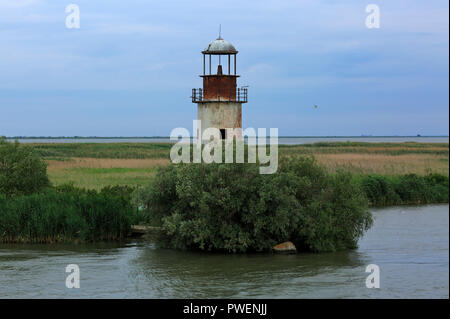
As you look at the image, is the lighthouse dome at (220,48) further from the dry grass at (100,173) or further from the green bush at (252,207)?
the dry grass at (100,173)

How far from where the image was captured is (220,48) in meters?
30.1

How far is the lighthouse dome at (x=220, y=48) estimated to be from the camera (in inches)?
1184

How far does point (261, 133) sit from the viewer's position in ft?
98.1

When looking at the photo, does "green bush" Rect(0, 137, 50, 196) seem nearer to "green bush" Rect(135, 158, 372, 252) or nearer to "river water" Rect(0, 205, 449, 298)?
"river water" Rect(0, 205, 449, 298)

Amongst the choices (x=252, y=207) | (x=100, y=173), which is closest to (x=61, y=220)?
(x=252, y=207)

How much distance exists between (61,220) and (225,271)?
800 centimetres

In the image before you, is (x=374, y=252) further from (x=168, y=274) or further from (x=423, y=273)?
(x=168, y=274)

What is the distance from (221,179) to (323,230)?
4205 millimetres

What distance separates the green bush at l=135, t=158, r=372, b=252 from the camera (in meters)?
22.7

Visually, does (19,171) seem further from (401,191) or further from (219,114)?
(401,191)
